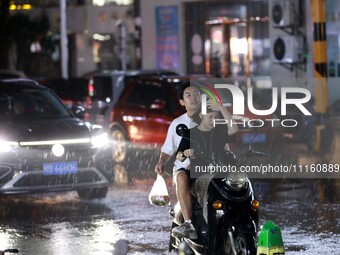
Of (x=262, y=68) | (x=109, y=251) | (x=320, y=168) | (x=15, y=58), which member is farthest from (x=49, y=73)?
(x=109, y=251)

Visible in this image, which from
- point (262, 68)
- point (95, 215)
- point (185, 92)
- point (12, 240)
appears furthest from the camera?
point (262, 68)

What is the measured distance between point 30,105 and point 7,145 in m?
1.71

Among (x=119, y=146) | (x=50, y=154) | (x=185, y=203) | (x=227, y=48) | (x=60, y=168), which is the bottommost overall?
(x=119, y=146)

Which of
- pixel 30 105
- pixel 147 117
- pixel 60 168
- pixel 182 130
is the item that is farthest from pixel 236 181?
pixel 147 117

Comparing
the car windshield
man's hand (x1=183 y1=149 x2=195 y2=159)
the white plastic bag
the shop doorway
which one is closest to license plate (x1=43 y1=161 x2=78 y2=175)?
the car windshield

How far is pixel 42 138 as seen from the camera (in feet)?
42.4

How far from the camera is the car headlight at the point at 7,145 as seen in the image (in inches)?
500

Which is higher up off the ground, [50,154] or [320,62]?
[320,62]

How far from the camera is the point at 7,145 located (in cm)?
1273

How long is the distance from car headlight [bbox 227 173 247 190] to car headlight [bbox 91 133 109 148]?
534 cm

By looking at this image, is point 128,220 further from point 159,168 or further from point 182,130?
point 182,130

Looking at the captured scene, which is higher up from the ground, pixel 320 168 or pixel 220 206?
pixel 220 206

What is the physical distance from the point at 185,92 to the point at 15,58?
4163 centimetres

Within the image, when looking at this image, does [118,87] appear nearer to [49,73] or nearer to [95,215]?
[95,215]
